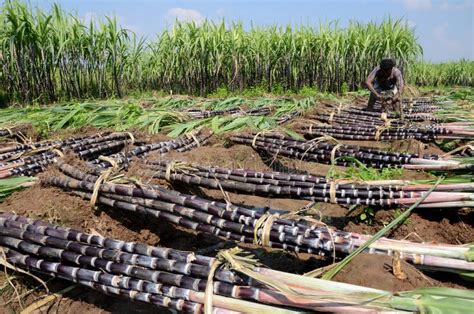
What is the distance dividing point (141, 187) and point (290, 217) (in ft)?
3.21

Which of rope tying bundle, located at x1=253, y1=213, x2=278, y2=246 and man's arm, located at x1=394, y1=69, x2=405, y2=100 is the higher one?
man's arm, located at x1=394, y1=69, x2=405, y2=100

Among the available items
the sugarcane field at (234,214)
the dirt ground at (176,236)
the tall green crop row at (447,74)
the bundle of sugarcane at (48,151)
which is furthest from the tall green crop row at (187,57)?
the tall green crop row at (447,74)

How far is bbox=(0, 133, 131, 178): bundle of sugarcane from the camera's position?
11.4ft

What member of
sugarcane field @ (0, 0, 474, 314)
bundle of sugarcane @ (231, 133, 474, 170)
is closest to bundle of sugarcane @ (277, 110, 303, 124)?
sugarcane field @ (0, 0, 474, 314)

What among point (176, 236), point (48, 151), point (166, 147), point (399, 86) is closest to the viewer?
point (176, 236)

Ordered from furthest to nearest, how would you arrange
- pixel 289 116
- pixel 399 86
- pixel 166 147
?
pixel 399 86
pixel 289 116
pixel 166 147

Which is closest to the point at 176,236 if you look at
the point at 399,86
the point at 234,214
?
the point at 234,214

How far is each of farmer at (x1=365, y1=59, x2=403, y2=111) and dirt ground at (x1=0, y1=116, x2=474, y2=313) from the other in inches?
156

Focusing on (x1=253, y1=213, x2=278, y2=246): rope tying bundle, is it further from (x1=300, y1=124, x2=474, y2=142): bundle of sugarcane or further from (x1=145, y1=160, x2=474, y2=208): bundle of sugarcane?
(x1=300, y1=124, x2=474, y2=142): bundle of sugarcane

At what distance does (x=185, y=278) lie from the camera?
1.80 m

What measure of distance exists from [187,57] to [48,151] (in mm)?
8584

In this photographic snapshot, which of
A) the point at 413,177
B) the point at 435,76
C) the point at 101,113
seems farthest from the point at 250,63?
the point at 435,76

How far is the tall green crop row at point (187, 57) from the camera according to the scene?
884 cm

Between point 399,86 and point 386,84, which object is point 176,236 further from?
point 386,84
